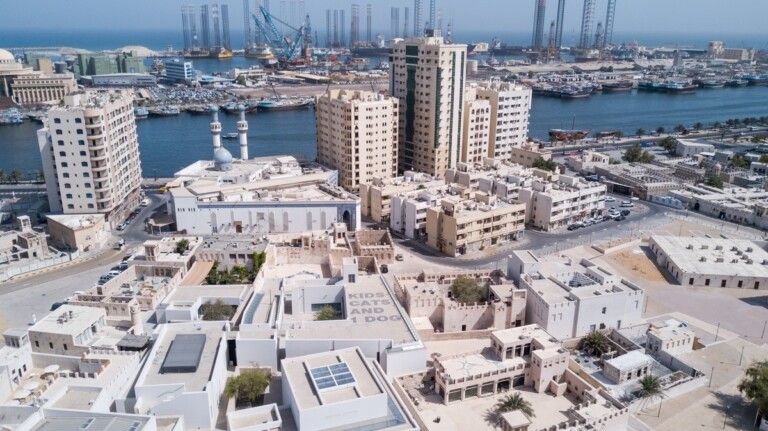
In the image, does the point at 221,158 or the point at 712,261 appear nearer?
the point at 712,261

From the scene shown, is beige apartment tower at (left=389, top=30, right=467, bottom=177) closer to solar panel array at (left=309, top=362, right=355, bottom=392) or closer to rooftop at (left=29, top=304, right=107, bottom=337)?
solar panel array at (left=309, top=362, right=355, bottom=392)

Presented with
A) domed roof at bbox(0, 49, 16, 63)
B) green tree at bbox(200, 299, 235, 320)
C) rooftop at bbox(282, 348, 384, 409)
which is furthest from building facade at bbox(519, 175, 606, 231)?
domed roof at bbox(0, 49, 16, 63)

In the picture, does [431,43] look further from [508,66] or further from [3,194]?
[508,66]

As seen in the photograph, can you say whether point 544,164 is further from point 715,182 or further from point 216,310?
point 216,310

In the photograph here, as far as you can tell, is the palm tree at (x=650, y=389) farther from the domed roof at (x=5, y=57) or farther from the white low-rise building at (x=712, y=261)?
the domed roof at (x=5, y=57)

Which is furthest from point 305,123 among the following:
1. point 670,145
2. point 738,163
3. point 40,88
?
point 738,163

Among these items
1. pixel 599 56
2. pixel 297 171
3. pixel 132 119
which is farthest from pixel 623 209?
pixel 599 56
